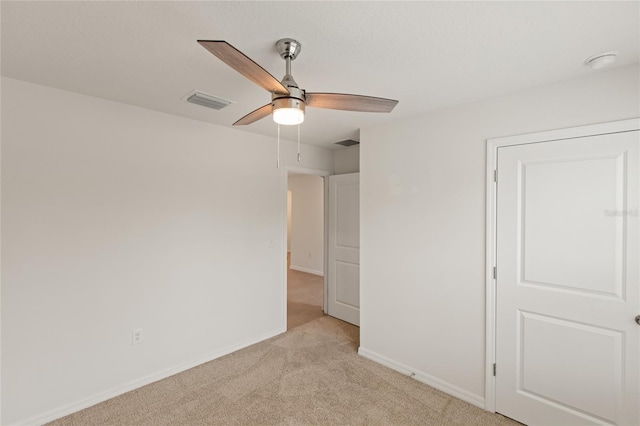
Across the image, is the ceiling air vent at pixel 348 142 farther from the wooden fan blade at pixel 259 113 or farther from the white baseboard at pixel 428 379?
the white baseboard at pixel 428 379

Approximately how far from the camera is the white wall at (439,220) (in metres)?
2.09

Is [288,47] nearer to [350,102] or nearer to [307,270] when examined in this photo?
[350,102]

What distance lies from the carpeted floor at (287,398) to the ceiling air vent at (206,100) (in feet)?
8.01

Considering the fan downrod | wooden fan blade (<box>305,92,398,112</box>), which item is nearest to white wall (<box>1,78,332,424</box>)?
the fan downrod

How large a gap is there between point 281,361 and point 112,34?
2955 mm

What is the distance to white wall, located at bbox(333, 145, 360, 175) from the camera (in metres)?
4.20

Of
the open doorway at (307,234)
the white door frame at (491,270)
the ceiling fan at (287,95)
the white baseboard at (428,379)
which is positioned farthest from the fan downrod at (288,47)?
the open doorway at (307,234)

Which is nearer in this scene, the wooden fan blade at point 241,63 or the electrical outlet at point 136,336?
the wooden fan blade at point 241,63

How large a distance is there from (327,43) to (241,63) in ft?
1.86

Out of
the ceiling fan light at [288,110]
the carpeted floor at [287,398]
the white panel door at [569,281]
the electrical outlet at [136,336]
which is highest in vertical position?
the ceiling fan light at [288,110]

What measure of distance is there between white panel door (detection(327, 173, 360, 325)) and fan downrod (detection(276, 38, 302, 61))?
2430 mm

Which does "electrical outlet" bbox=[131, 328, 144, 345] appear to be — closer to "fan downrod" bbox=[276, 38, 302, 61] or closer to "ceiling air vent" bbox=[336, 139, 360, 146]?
"fan downrod" bbox=[276, 38, 302, 61]

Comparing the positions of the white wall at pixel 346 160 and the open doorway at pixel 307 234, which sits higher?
the white wall at pixel 346 160

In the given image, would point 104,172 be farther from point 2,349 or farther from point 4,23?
point 2,349
